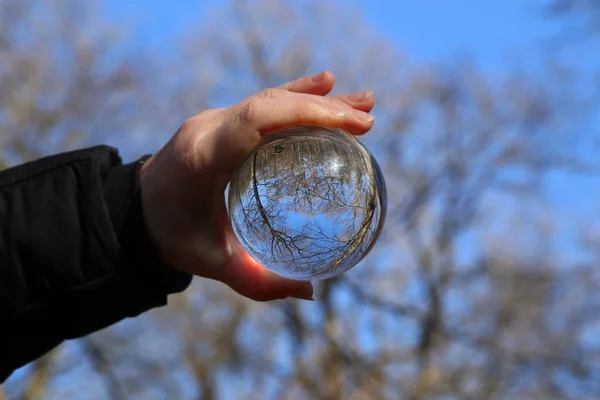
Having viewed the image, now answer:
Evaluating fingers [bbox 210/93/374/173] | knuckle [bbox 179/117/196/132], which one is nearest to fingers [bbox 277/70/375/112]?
fingers [bbox 210/93/374/173]

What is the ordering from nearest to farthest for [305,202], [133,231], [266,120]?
[305,202] → [266,120] → [133,231]

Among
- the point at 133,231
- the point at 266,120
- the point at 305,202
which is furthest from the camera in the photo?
the point at 133,231

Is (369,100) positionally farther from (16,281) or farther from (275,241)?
(16,281)

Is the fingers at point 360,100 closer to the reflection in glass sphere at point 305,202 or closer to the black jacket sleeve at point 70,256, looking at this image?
the reflection in glass sphere at point 305,202

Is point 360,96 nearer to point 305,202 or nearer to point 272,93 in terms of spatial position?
point 272,93

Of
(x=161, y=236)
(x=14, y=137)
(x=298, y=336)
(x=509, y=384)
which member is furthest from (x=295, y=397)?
(x=161, y=236)

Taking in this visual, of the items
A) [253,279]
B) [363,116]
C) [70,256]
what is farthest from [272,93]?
[70,256]
